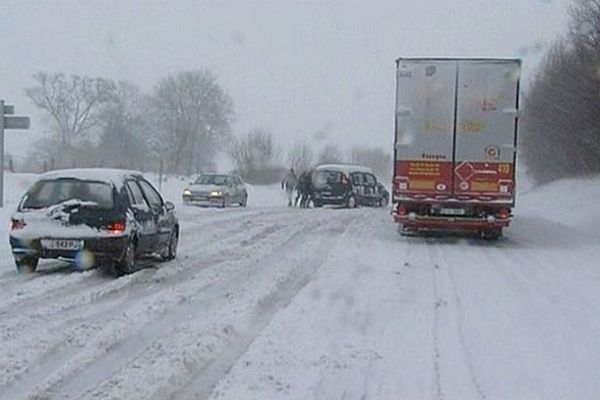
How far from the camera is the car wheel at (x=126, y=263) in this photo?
13.0 metres

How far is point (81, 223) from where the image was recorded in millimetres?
12781

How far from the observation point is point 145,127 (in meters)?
93.3

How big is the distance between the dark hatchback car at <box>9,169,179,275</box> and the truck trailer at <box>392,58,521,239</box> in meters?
7.53

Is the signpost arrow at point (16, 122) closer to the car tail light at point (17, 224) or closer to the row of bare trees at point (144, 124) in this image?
the car tail light at point (17, 224)

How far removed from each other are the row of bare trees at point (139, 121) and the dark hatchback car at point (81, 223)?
7016cm

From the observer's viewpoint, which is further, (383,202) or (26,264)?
(383,202)

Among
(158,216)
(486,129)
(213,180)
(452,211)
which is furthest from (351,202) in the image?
(158,216)

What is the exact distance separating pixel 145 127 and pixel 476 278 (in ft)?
270

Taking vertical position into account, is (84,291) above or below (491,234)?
below

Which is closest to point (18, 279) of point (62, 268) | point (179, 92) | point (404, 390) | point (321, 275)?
point (62, 268)

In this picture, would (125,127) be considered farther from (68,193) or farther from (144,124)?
(68,193)

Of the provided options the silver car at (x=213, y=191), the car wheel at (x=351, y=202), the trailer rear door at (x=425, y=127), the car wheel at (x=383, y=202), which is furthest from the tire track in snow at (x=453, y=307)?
the car wheel at (x=383, y=202)

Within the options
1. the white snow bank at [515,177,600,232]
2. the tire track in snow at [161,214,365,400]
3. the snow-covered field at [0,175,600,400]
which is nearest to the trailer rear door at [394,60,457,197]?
the snow-covered field at [0,175,600,400]

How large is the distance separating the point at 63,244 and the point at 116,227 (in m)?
0.73
